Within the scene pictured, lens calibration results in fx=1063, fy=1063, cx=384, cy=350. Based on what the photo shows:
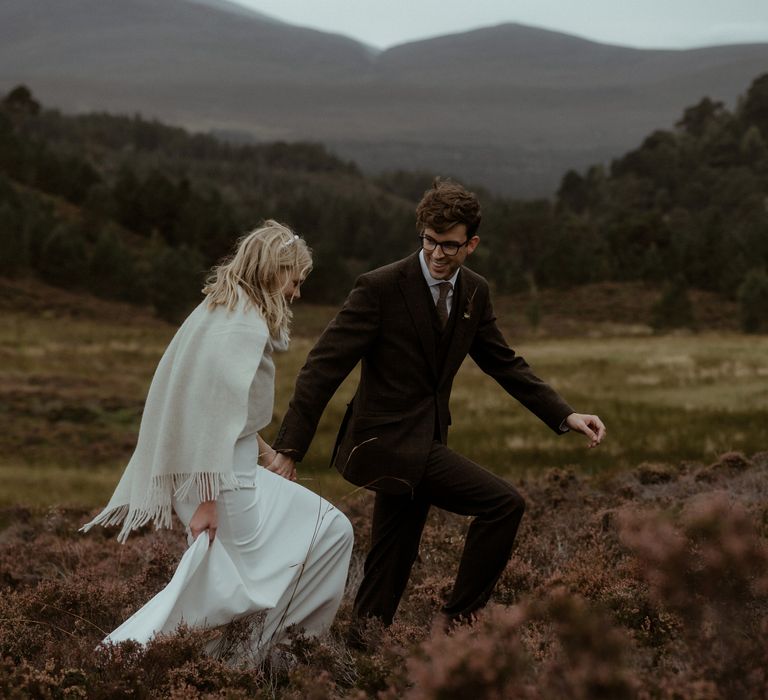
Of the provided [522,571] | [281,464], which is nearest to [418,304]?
[281,464]

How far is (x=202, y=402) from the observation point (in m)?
4.98

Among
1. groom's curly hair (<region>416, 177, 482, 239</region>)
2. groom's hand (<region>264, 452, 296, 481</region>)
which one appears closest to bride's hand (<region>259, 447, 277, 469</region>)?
groom's hand (<region>264, 452, 296, 481</region>)

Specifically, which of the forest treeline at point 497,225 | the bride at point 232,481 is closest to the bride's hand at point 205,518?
the bride at point 232,481

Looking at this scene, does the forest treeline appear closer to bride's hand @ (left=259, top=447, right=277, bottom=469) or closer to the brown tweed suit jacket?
the brown tweed suit jacket

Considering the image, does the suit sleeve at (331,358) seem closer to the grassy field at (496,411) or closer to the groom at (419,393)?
the groom at (419,393)

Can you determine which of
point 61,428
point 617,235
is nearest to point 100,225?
point 617,235

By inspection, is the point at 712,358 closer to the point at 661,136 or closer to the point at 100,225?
the point at 100,225

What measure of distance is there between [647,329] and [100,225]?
203 ft

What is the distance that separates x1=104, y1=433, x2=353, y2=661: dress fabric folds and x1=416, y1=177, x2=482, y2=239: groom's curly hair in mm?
1408

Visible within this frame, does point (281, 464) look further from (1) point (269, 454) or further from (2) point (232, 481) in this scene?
(2) point (232, 481)

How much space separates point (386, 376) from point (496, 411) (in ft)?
61.5

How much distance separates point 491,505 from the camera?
17.8ft

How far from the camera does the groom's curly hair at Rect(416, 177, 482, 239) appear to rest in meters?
5.24

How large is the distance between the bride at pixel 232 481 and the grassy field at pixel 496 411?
113 inches
